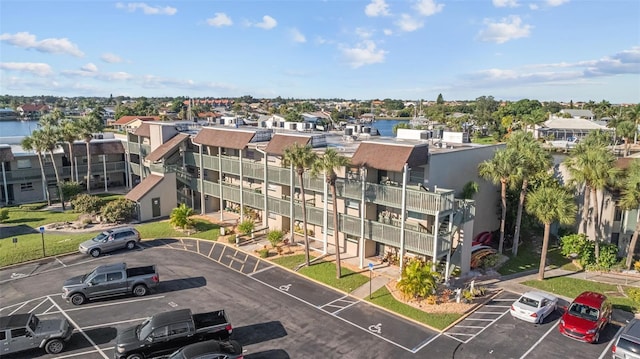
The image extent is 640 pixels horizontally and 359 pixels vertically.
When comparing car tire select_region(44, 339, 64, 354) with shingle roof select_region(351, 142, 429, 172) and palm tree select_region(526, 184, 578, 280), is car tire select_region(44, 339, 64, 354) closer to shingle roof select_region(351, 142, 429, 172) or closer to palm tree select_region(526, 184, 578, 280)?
shingle roof select_region(351, 142, 429, 172)

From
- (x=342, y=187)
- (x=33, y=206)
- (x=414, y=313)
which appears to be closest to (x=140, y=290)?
(x=342, y=187)

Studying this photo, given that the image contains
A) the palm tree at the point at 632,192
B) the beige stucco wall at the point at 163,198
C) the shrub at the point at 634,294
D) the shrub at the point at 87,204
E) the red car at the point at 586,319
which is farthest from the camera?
the beige stucco wall at the point at 163,198

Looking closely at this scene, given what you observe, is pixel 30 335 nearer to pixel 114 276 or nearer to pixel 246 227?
pixel 114 276

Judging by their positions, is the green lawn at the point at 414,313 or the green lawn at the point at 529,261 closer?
the green lawn at the point at 414,313

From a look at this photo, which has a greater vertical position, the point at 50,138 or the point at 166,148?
the point at 50,138

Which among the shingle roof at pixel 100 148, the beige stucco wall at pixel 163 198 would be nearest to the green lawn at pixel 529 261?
the beige stucco wall at pixel 163 198

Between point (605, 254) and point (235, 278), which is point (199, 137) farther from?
point (605, 254)

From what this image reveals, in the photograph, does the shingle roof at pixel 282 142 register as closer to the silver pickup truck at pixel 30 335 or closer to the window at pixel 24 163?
the silver pickup truck at pixel 30 335

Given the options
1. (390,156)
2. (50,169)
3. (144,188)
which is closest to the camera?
(390,156)
